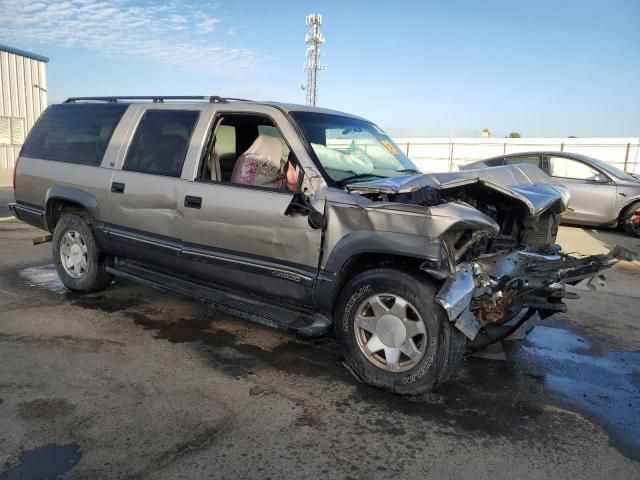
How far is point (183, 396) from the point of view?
328 cm

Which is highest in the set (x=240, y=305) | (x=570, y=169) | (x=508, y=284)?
(x=570, y=169)

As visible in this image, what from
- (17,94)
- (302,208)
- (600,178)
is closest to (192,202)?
(302,208)

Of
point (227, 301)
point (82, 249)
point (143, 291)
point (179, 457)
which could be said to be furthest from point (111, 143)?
point (179, 457)

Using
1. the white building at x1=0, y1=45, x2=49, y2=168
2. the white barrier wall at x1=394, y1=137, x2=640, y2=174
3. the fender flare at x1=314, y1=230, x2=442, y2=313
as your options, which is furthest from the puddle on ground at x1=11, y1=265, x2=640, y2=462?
the white building at x1=0, y1=45, x2=49, y2=168

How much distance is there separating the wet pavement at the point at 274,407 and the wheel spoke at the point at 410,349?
314 mm

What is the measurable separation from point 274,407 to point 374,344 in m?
0.77

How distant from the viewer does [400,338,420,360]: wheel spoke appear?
10.7ft

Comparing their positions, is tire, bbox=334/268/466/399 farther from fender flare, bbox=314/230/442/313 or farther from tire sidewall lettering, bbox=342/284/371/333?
fender flare, bbox=314/230/442/313

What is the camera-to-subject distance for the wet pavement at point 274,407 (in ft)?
8.61

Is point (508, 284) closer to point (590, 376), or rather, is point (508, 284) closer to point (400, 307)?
point (400, 307)

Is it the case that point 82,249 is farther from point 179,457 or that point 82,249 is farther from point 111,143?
point 179,457

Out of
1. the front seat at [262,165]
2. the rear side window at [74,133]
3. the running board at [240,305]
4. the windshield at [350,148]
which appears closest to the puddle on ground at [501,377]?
the running board at [240,305]

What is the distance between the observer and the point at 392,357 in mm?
3336

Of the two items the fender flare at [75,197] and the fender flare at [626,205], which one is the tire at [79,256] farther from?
the fender flare at [626,205]
